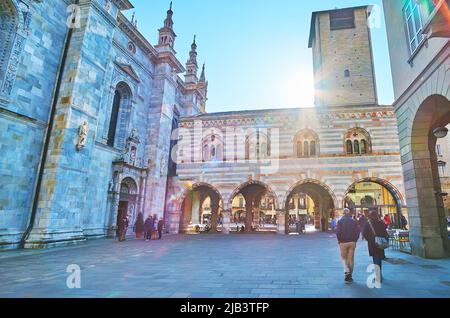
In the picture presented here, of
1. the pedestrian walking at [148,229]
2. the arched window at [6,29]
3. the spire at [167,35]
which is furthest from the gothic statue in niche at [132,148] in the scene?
the spire at [167,35]

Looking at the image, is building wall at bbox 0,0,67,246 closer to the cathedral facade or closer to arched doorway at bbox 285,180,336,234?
the cathedral facade

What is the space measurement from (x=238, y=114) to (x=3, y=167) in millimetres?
16020

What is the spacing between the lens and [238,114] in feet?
75.0

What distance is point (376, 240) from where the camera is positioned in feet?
20.1

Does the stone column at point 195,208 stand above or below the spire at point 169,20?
below

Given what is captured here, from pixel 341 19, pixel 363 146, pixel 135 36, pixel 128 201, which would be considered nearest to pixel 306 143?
pixel 363 146

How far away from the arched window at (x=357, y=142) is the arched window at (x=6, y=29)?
2124cm

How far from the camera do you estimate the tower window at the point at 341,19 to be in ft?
99.4

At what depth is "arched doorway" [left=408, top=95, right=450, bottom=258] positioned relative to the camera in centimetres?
919

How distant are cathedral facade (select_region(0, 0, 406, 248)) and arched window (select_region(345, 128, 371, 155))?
8 cm

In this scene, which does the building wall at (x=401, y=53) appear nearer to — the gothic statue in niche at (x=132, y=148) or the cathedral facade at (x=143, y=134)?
the cathedral facade at (x=143, y=134)

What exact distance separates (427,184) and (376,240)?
524 cm

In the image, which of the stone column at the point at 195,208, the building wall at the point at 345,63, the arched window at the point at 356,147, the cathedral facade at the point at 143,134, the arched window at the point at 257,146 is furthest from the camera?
the stone column at the point at 195,208

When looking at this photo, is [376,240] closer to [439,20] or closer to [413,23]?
[439,20]
